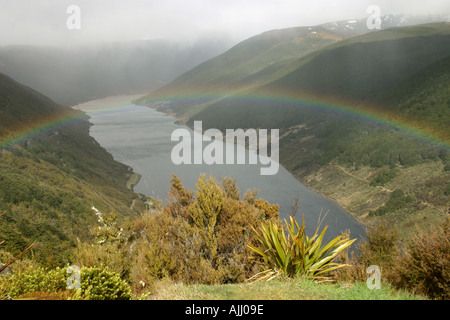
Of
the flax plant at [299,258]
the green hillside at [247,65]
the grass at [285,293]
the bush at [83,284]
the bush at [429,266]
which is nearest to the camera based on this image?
the bush at [83,284]

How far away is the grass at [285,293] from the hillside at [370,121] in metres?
26.3

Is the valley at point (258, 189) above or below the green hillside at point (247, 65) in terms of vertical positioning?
below

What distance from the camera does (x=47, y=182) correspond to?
1160 inches

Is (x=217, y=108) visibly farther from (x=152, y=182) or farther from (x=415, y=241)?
(x=415, y=241)

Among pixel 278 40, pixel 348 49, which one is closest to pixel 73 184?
pixel 348 49

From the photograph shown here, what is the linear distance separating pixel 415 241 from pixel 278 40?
201 meters

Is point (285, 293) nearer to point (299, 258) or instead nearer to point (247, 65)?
point (299, 258)

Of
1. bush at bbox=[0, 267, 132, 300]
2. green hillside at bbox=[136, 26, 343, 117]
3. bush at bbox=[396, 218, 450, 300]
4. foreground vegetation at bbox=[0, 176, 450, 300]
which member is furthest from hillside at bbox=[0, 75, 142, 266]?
green hillside at bbox=[136, 26, 343, 117]

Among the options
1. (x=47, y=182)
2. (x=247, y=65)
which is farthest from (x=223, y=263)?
(x=247, y=65)

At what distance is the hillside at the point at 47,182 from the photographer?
16.3 meters

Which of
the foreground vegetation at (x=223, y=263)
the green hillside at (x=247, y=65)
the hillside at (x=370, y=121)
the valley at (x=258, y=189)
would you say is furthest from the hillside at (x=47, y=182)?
the green hillside at (x=247, y=65)

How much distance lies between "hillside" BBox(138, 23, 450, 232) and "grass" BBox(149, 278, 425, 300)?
26317mm

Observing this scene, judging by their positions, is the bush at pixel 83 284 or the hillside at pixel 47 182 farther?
the hillside at pixel 47 182

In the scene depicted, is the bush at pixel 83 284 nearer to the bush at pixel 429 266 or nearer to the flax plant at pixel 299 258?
the flax plant at pixel 299 258
